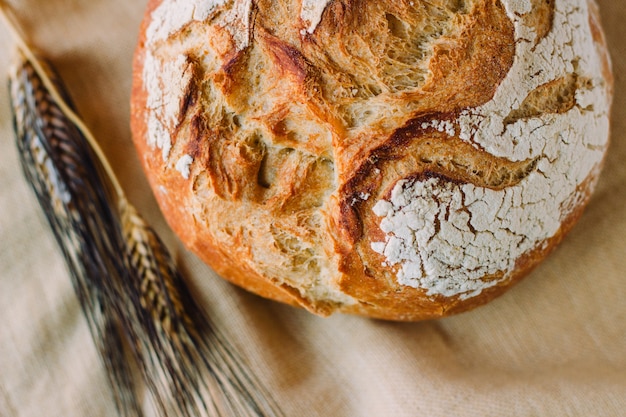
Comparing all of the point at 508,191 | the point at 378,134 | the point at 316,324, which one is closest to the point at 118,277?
the point at 316,324

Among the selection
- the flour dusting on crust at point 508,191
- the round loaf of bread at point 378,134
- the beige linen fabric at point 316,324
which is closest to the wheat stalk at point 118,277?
the beige linen fabric at point 316,324

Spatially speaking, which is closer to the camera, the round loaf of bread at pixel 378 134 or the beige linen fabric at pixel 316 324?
the round loaf of bread at pixel 378 134

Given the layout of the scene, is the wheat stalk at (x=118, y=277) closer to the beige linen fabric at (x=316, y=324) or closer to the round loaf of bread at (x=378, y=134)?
the beige linen fabric at (x=316, y=324)

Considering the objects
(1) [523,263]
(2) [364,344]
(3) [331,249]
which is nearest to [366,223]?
(3) [331,249]

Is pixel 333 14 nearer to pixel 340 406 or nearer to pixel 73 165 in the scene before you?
pixel 73 165

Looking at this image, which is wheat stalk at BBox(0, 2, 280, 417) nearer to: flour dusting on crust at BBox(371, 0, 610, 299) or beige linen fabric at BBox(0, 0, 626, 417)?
beige linen fabric at BBox(0, 0, 626, 417)

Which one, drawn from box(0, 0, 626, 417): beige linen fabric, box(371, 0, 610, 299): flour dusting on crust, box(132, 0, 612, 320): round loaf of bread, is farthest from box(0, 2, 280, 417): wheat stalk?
box(371, 0, 610, 299): flour dusting on crust
